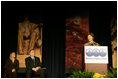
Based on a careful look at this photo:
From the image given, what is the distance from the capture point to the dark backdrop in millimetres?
8391

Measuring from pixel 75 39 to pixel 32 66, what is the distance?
2314mm

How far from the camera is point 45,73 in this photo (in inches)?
326

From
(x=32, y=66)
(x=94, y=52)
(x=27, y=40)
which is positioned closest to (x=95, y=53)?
(x=94, y=52)

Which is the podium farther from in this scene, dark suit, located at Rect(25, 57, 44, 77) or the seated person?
the seated person

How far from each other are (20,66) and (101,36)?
388cm

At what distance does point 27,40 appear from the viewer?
884cm

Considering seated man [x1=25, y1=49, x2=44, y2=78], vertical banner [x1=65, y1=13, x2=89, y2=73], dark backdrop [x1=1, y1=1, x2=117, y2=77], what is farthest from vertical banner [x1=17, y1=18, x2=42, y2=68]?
vertical banner [x1=65, y1=13, x2=89, y2=73]

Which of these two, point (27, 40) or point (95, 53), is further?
point (27, 40)

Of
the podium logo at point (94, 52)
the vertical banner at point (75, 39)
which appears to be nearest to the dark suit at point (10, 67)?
the vertical banner at point (75, 39)

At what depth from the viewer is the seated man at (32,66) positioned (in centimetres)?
804

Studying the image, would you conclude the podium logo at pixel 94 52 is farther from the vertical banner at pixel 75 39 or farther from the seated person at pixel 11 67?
the seated person at pixel 11 67

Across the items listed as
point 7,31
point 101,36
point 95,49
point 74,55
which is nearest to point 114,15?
point 101,36

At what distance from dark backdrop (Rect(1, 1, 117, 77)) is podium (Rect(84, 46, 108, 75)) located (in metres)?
2.75

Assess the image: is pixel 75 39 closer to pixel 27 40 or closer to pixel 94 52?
pixel 27 40
